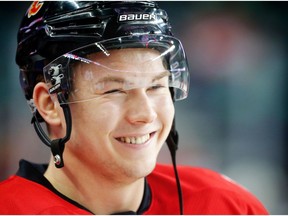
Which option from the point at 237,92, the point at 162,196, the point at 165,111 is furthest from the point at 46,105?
the point at 237,92

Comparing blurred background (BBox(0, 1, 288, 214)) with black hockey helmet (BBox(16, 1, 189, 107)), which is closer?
black hockey helmet (BBox(16, 1, 189, 107))

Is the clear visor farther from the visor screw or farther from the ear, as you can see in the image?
the visor screw

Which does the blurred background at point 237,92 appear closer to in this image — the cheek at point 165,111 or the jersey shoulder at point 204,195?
the jersey shoulder at point 204,195

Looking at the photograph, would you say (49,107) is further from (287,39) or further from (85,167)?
(287,39)

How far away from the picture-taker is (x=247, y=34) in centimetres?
313

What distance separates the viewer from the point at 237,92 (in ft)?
10.2

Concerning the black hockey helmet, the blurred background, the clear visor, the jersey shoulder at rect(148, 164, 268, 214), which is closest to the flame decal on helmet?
the black hockey helmet

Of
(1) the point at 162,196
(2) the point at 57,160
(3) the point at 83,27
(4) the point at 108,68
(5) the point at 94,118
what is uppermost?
(3) the point at 83,27

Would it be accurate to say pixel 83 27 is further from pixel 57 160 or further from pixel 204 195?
pixel 204 195

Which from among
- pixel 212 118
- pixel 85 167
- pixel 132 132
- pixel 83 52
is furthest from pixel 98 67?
pixel 212 118

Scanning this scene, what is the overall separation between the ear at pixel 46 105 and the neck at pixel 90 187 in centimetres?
15

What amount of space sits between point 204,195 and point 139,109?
20.6 inches

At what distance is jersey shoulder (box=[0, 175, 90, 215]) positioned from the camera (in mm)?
1460

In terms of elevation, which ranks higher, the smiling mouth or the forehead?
the forehead
